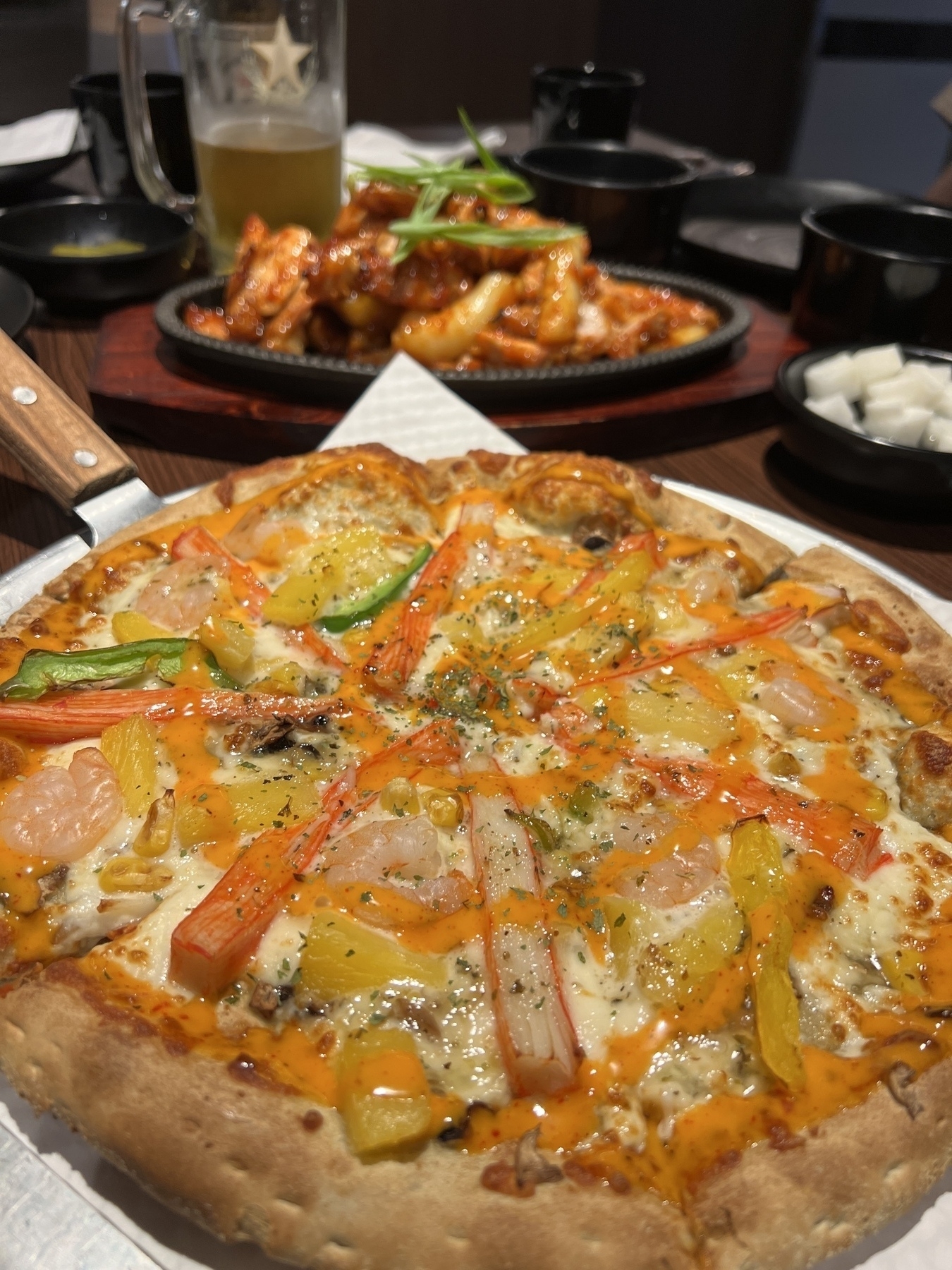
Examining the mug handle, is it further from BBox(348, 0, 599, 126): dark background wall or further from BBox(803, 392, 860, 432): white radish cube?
BBox(348, 0, 599, 126): dark background wall

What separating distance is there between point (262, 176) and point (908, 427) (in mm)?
2668

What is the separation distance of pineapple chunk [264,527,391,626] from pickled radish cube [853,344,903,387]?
1.83m

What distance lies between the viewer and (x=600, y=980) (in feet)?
4.77

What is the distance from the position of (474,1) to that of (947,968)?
9.45 m

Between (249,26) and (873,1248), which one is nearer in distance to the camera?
(873,1248)

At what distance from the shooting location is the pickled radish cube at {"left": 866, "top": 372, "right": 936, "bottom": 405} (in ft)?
9.74

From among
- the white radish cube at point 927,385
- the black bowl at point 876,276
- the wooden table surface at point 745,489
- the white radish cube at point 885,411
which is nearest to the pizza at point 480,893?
the wooden table surface at point 745,489

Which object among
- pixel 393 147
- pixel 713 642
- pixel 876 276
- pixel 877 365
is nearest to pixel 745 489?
pixel 877 365

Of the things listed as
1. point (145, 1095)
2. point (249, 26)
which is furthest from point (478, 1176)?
point (249, 26)

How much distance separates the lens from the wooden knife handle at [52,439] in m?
2.12

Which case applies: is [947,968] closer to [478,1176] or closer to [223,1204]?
[478,1176]

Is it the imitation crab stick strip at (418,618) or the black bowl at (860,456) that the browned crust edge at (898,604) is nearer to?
the black bowl at (860,456)

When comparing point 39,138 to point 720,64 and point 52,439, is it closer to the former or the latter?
point 52,439

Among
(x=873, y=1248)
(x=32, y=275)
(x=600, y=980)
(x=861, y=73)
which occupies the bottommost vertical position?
(x=873, y=1248)
